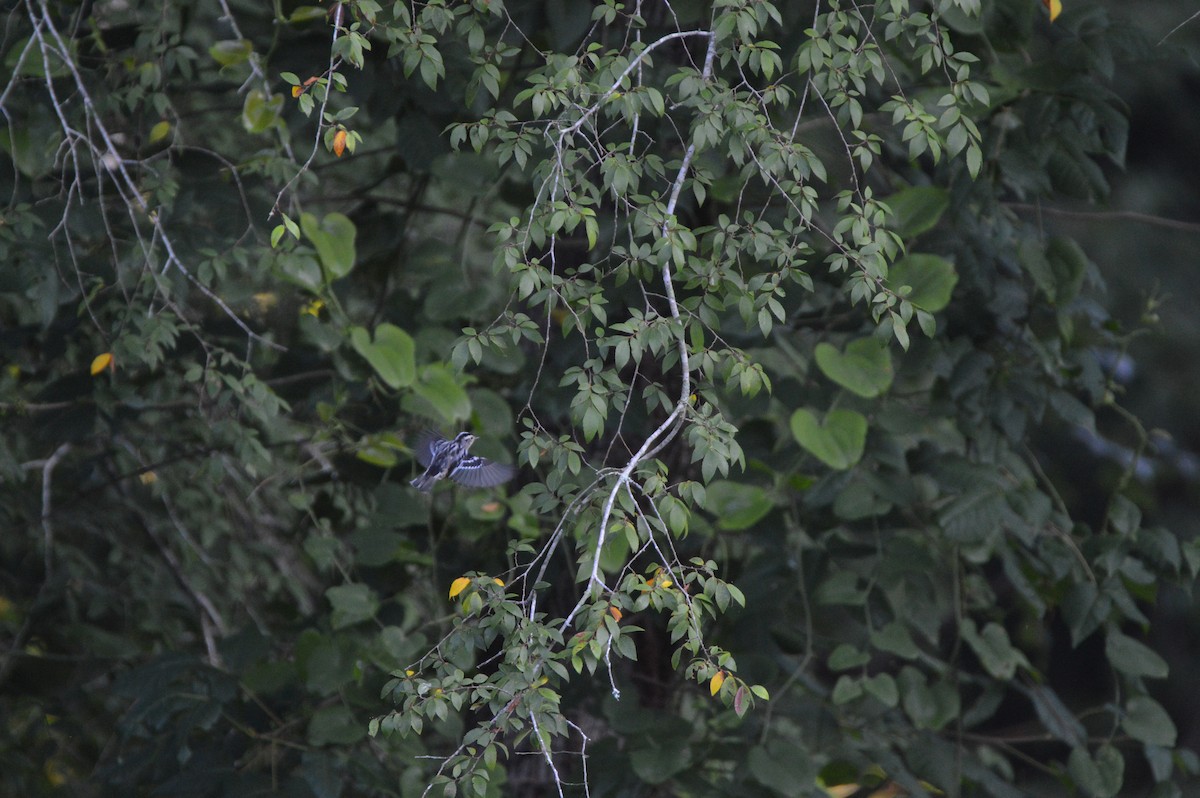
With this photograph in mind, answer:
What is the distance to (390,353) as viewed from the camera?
1.90 metres

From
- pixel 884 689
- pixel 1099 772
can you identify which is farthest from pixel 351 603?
pixel 1099 772

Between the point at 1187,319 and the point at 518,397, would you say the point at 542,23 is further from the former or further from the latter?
the point at 1187,319

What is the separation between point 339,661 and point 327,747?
0.52 feet

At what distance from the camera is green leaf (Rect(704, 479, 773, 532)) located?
1964 mm

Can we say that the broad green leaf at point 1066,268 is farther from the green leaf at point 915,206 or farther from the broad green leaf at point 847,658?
the broad green leaf at point 847,658

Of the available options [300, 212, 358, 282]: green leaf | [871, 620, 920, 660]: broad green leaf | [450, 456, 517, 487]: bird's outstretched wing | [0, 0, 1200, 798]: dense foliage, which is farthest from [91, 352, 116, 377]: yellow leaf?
[871, 620, 920, 660]: broad green leaf

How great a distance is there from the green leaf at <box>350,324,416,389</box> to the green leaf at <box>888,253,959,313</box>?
77cm

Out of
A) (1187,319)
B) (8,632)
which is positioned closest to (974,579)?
(8,632)

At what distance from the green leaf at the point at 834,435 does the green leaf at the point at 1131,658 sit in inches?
24.2

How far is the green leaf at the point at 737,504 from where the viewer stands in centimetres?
196

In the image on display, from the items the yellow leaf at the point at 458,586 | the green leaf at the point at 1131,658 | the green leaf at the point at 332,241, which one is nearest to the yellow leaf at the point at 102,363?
the green leaf at the point at 332,241

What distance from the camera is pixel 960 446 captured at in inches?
94.7

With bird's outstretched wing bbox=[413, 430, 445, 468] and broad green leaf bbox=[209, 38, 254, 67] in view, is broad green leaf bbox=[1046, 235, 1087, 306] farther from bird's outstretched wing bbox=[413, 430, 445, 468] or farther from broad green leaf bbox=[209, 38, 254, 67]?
broad green leaf bbox=[209, 38, 254, 67]

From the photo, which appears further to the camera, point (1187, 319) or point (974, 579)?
point (1187, 319)
